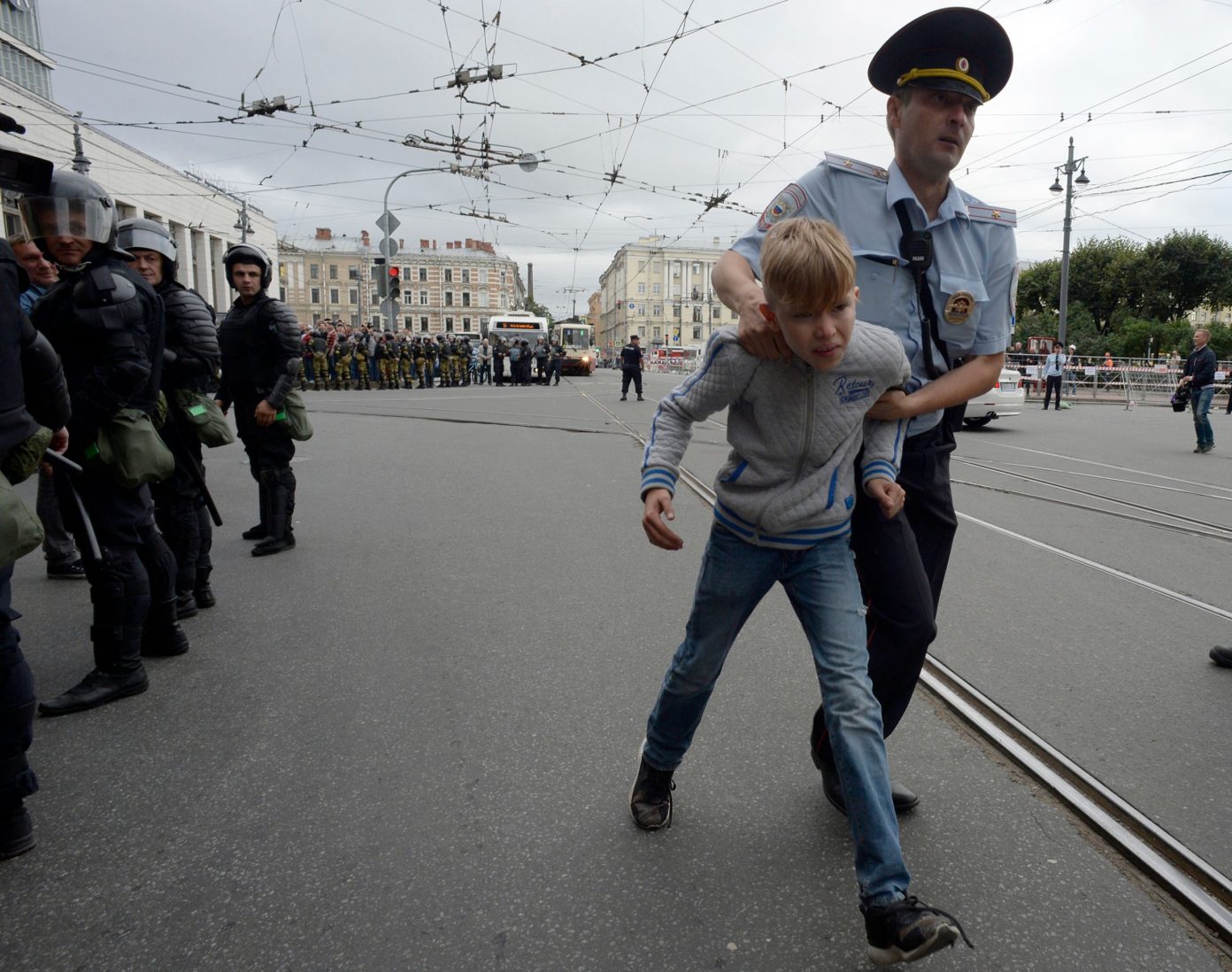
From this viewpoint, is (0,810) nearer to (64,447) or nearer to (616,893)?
(64,447)

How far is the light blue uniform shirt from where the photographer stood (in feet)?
7.43

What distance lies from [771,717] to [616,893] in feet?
3.87

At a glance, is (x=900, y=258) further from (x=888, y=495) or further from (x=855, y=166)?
(x=888, y=495)

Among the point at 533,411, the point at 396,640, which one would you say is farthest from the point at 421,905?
the point at 533,411

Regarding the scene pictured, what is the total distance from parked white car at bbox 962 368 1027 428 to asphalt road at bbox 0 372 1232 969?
9879 mm

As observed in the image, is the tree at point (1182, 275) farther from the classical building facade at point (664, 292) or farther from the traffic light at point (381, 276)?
the classical building facade at point (664, 292)

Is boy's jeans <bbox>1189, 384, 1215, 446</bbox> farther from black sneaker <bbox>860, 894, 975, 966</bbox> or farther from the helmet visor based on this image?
the helmet visor

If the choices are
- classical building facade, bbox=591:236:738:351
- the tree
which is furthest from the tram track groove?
classical building facade, bbox=591:236:738:351

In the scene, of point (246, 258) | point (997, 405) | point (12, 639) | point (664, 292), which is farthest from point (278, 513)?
point (664, 292)

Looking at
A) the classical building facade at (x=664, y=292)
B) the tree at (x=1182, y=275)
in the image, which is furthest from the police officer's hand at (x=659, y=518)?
the classical building facade at (x=664, y=292)

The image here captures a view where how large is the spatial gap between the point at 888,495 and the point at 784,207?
807 millimetres

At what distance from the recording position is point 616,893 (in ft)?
7.22

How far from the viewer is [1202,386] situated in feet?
43.1

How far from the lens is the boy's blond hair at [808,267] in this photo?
1870 mm
